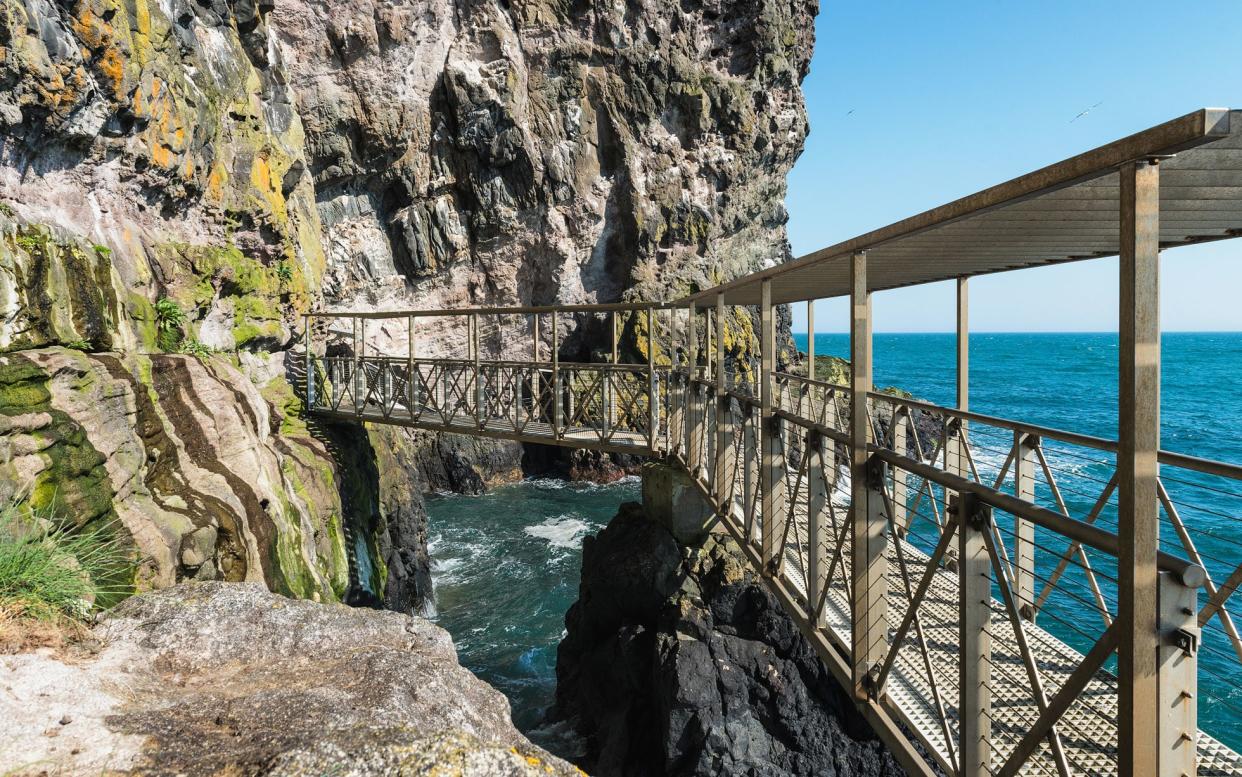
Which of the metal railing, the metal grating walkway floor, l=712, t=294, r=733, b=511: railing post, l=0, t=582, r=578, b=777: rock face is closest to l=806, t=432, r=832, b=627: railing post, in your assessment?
the metal railing

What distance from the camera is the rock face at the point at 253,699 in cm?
250

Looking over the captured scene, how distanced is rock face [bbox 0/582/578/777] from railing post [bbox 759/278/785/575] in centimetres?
300

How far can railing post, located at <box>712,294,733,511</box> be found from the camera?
7141 millimetres

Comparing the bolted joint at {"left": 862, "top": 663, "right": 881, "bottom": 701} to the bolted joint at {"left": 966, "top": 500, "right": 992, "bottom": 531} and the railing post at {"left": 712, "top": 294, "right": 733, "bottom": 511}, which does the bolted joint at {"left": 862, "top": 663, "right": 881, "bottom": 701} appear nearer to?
the bolted joint at {"left": 966, "top": 500, "right": 992, "bottom": 531}

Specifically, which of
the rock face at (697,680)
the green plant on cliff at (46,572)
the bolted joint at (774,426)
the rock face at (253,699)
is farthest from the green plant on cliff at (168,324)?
the bolted joint at (774,426)

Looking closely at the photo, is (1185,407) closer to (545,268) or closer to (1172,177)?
(545,268)

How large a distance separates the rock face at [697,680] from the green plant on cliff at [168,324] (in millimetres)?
6772

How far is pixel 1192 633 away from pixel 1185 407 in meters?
50.9

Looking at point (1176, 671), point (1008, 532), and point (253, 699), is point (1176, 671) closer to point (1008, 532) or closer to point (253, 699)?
point (1008, 532)

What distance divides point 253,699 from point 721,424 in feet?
16.4

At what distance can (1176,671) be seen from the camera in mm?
2219

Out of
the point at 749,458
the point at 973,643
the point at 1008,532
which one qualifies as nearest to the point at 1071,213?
the point at 1008,532

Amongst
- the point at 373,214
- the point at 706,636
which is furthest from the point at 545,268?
the point at 706,636

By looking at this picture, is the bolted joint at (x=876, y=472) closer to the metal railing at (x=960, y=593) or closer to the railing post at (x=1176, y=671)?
the metal railing at (x=960, y=593)
